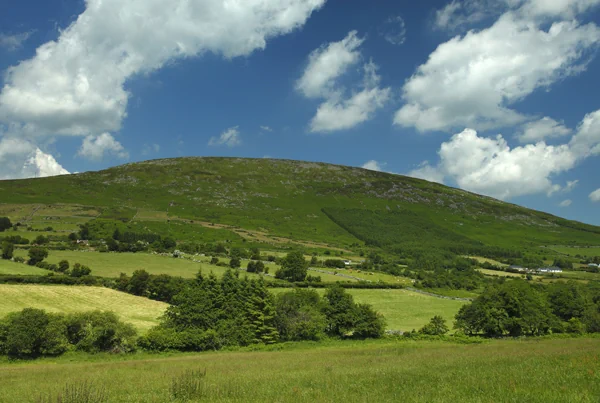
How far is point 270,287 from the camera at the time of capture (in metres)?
102

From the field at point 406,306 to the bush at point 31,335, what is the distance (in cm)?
5215

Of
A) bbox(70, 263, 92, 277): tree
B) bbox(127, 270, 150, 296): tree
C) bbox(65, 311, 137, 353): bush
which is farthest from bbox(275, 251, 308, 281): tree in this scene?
bbox(65, 311, 137, 353): bush

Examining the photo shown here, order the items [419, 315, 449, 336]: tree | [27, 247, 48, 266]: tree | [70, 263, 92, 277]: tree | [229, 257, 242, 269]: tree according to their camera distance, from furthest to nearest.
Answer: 1. [229, 257, 242, 269]: tree
2. [27, 247, 48, 266]: tree
3. [70, 263, 92, 277]: tree
4. [419, 315, 449, 336]: tree

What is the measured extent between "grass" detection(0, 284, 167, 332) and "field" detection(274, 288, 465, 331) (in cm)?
3193

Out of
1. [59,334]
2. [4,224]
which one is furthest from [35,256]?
[4,224]

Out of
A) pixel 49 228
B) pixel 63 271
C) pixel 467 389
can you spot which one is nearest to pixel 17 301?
pixel 63 271

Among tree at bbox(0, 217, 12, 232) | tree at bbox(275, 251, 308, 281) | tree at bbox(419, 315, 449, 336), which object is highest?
tree at bbox(0, 217, 12, 232)

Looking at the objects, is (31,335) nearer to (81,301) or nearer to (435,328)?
(81,301)

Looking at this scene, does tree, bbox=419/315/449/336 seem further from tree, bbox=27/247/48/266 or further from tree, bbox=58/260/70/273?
tree, bbox=27/247/48/266

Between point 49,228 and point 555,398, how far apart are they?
196397 mm

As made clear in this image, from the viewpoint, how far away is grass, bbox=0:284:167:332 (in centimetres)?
6856

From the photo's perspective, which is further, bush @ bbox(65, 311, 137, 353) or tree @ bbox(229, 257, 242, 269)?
tree @ bbox(229, 257, 242, 269)

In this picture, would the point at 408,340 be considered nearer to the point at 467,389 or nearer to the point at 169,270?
the point at 467,389

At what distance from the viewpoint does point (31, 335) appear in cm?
4481
